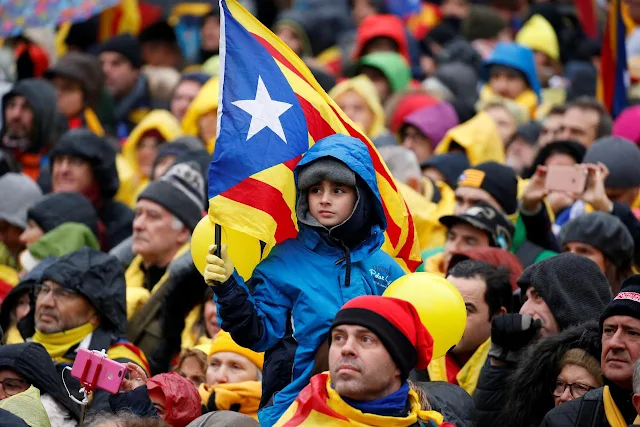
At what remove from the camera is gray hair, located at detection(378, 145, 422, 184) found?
34.6 feet

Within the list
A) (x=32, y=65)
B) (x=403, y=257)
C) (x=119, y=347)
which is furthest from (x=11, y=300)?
(x=32, y=65)

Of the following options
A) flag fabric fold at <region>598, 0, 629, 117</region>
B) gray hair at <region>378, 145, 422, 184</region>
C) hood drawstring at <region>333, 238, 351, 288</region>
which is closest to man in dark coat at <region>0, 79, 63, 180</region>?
gray hair at <region>378, 145, 422, 184</region>

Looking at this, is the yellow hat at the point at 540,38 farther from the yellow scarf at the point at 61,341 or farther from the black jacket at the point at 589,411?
the black jacket at the point at 589,411

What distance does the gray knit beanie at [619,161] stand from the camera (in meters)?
9.82

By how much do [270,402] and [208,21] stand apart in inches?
395

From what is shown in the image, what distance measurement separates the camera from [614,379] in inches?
255

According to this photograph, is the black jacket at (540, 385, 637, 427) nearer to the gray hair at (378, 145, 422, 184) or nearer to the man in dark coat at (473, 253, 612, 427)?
the man in dark coat at (473, 253, 612, 427)

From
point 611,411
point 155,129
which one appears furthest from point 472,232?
point 155,129

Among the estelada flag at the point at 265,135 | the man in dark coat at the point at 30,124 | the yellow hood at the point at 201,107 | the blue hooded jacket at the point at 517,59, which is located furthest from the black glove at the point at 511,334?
the blue hooded jacket at the point at 517,59

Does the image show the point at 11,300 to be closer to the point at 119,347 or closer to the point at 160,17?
the point at 119,347

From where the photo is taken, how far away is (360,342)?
5.97m

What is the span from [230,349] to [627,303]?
2309 millimetres

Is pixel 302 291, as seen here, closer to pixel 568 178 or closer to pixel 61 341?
pixel 61 341

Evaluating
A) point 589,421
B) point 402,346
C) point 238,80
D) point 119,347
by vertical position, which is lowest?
point 119,347
